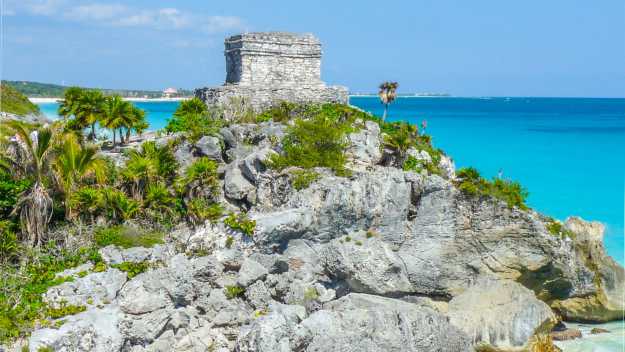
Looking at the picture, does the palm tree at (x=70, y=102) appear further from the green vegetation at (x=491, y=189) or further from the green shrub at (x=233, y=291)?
the green vegetation at (x=491, y=189)

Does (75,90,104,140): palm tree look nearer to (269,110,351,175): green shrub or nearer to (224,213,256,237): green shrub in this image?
(269,110,351,175): green shrub

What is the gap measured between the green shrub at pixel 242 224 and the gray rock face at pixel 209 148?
2.85m

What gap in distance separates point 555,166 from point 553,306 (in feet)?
71.3

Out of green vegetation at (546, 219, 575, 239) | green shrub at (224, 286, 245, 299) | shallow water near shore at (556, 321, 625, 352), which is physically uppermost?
green vegetation at (546, 219, 575, 239)

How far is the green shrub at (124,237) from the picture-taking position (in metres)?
14.2

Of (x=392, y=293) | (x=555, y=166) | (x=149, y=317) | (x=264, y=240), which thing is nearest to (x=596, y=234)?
(x=392, y=293)

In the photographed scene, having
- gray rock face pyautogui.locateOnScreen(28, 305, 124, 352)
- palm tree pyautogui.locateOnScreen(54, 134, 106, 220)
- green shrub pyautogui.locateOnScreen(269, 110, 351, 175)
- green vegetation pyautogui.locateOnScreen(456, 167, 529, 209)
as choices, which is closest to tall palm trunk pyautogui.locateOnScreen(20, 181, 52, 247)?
palm tree pyautogui.locateOnScreen(54, 134, 106, 220)

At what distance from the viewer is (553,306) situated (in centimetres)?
1702

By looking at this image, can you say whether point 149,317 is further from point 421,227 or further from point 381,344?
point 421,227

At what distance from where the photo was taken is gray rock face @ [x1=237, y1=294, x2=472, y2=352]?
37.9 ft

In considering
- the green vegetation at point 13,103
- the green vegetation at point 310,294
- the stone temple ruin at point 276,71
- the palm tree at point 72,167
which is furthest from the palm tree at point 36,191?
the green vegetation at point 13,103

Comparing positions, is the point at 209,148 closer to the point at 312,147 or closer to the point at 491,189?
the point at 312,147

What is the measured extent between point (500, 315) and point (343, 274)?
369 centimetres

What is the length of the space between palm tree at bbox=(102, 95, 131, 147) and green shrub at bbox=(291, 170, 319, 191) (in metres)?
5.81
